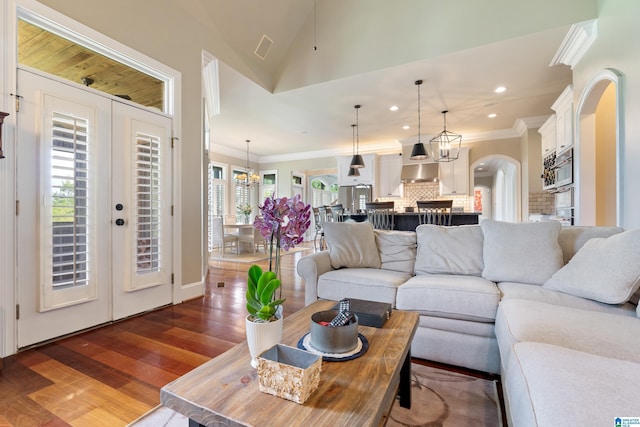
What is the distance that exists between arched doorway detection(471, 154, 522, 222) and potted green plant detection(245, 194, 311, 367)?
552 cm

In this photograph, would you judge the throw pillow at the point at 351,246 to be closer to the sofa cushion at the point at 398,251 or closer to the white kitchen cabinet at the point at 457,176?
the sofa cushion at the point at 398,251

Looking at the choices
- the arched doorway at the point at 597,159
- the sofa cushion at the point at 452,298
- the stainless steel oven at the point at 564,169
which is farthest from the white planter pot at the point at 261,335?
the stainless steel oven at the point at 564,169

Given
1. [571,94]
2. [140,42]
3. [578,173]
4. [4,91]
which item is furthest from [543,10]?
[4,91]

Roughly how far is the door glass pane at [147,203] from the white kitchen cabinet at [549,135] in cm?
585

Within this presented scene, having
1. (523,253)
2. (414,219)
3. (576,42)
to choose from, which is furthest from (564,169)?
(523,253)

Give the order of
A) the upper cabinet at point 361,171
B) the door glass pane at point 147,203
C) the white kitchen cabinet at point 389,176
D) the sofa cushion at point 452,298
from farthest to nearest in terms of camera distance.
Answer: the upper cabinet at point 361,171 < the white kitchen cabinet at point 389,176 < the door glass pane at point 147,203 < the sofa cushion at point 452,298

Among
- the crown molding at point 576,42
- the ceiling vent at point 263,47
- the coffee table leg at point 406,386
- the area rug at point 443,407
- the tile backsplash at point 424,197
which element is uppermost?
the ceiling vent at point 263,47

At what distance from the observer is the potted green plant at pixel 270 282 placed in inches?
37.6

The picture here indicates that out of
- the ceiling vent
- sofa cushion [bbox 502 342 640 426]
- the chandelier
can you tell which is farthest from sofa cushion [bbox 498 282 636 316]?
the chandelier

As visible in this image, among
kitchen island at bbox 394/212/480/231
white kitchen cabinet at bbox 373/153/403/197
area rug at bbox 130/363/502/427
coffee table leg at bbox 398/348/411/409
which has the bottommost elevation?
area rug at bbox 130/363/502/427

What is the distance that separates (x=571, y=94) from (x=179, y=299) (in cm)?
557

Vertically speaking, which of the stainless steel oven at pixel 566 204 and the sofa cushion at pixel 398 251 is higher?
the stainless steel oven at pixel 566 204

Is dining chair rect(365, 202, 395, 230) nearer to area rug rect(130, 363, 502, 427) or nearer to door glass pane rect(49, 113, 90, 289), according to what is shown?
area rug rect(130, 363, 502, 427)

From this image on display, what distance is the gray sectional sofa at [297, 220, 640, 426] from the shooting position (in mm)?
829
